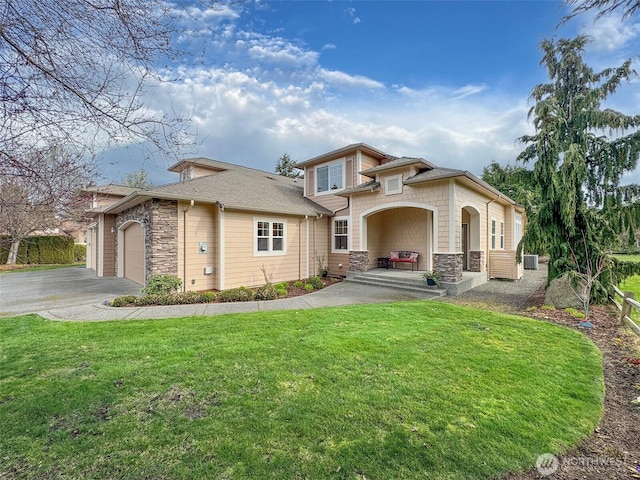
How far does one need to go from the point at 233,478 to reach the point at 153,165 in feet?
10.0

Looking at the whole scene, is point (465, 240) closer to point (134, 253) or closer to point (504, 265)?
point (504, 265)

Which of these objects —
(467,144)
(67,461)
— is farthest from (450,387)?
(467,144)

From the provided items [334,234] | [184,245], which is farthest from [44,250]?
[334,234]

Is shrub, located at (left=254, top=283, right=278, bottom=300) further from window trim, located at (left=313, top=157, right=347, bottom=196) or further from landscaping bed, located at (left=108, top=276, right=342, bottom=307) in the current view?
window trim, located at (left=313, top=157, right=347, bottom=196)

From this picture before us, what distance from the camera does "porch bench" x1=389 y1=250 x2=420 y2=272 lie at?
41.9 ft

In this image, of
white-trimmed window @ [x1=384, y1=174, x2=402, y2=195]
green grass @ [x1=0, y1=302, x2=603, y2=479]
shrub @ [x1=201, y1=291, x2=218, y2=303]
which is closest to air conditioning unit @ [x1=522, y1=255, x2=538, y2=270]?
white-trimmed window @ [x1=384, y1=174, x2=402, y2=195]

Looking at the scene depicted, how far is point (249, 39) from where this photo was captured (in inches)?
155

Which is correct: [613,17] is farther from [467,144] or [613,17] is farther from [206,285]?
[467,144]

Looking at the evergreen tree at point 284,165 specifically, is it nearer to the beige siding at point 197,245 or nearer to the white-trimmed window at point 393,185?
the white-trimmed window at point 393,185

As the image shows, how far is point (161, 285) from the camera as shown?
28.2 ft

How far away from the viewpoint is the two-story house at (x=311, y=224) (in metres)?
9.70

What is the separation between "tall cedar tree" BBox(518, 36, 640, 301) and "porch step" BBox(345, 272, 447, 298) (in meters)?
3.27

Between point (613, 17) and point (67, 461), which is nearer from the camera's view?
point (67, 461)

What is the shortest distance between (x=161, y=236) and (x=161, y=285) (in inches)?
64.9
